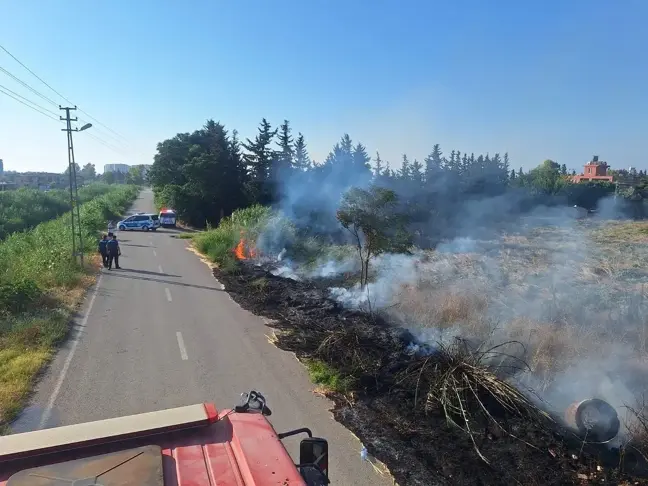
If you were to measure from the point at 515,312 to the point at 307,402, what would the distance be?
6293mm

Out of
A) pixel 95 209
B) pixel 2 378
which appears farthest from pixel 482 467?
pixel 95 209

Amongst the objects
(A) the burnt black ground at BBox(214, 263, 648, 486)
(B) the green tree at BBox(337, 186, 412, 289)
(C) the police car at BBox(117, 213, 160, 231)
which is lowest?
(A) the burnt black ground at BBox(214, 263, 648, 486)

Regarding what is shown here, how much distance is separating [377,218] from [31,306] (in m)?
9.19

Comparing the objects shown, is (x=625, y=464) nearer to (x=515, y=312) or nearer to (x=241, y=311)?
(x=515, y=312)

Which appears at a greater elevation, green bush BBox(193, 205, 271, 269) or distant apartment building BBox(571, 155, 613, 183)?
distant apartment building BBox(571, 155, 613, 183)

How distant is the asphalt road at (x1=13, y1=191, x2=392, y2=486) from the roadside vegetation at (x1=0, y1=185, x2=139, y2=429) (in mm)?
289

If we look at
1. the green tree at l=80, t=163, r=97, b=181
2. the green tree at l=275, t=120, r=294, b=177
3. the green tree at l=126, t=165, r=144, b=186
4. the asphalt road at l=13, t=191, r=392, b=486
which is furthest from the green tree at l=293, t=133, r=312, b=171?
the green tree at l=80, t=163, r=97, b=181

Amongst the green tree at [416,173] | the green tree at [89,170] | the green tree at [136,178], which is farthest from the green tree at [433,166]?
the green tree at [89,170]

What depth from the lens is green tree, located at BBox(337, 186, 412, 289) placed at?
1238 centimetres

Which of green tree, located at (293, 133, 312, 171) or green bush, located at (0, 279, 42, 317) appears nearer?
green bush, located at (0, 279, 42, 317)

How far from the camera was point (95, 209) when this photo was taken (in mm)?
38719

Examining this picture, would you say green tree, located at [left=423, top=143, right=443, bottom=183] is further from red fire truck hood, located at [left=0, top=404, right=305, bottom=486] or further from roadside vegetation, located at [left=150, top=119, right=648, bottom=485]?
red fire truck hood, located at [left=0, top=404, right=305, bottom=486]

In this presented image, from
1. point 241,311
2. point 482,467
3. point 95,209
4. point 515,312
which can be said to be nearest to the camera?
point 482,467

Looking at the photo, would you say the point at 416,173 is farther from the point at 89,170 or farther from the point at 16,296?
the point at 89,170
